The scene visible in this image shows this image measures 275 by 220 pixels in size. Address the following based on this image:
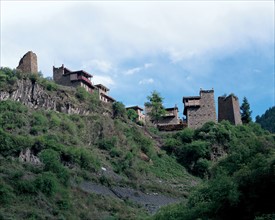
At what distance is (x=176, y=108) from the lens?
281 ft

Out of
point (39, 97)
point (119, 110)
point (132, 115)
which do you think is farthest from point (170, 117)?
point (39, 97)

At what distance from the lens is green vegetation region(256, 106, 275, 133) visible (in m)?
97.3

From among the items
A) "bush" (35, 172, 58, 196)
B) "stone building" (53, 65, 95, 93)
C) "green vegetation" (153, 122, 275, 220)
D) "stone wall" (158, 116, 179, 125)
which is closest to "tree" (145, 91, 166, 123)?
"stone wall" (158, 116, 179, 125)

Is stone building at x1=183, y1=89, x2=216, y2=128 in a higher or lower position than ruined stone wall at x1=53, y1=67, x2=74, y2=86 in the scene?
lower

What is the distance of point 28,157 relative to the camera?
51.6m

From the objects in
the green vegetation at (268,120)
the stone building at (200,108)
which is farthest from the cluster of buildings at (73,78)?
the green vegetation at (268,120)

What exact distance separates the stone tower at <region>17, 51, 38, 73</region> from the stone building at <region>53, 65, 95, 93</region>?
17.1ft

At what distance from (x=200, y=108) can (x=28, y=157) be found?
1352 inches

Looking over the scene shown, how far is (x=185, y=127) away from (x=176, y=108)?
675 cm

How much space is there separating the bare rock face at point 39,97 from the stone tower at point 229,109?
1960 centimetres

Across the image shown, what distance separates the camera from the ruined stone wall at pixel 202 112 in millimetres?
80125

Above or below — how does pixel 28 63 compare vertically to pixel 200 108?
above

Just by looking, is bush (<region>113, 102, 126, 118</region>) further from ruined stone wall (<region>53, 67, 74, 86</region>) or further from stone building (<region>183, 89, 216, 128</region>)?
stone building (<region>183, 89, 216, 128</region>)

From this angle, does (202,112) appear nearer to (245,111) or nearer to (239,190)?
(245,111)
